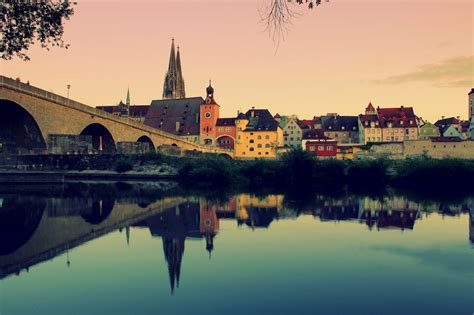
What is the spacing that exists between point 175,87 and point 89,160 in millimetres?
82682

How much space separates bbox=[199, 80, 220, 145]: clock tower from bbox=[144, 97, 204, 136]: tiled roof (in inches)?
82.6

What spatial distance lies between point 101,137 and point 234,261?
47.4 metres

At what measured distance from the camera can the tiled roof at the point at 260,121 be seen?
3517 inches

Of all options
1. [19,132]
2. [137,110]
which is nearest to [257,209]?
[19,132]

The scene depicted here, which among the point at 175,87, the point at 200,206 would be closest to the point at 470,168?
the point at 200,206

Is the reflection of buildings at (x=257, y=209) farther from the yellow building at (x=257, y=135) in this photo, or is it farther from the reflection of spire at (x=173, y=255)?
the yellow building at (x=257, y=135)

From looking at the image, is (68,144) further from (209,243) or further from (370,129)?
(370,129)

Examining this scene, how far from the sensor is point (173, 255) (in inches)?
476

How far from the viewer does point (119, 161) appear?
1845 inches

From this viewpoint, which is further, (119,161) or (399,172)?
(119,161)

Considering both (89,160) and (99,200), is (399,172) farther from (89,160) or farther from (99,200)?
(89,160)

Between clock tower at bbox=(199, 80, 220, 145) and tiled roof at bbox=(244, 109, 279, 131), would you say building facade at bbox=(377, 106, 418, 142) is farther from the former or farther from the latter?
clock tower at bbox=(199, 80, 220, 145)

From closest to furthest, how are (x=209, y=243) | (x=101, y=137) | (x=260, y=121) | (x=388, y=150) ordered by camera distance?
(x=209, y=243) → (x=101, y=137) → (x=388, y=150) → (x=260, y=121)

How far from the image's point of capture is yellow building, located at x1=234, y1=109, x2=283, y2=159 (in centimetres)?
8838
